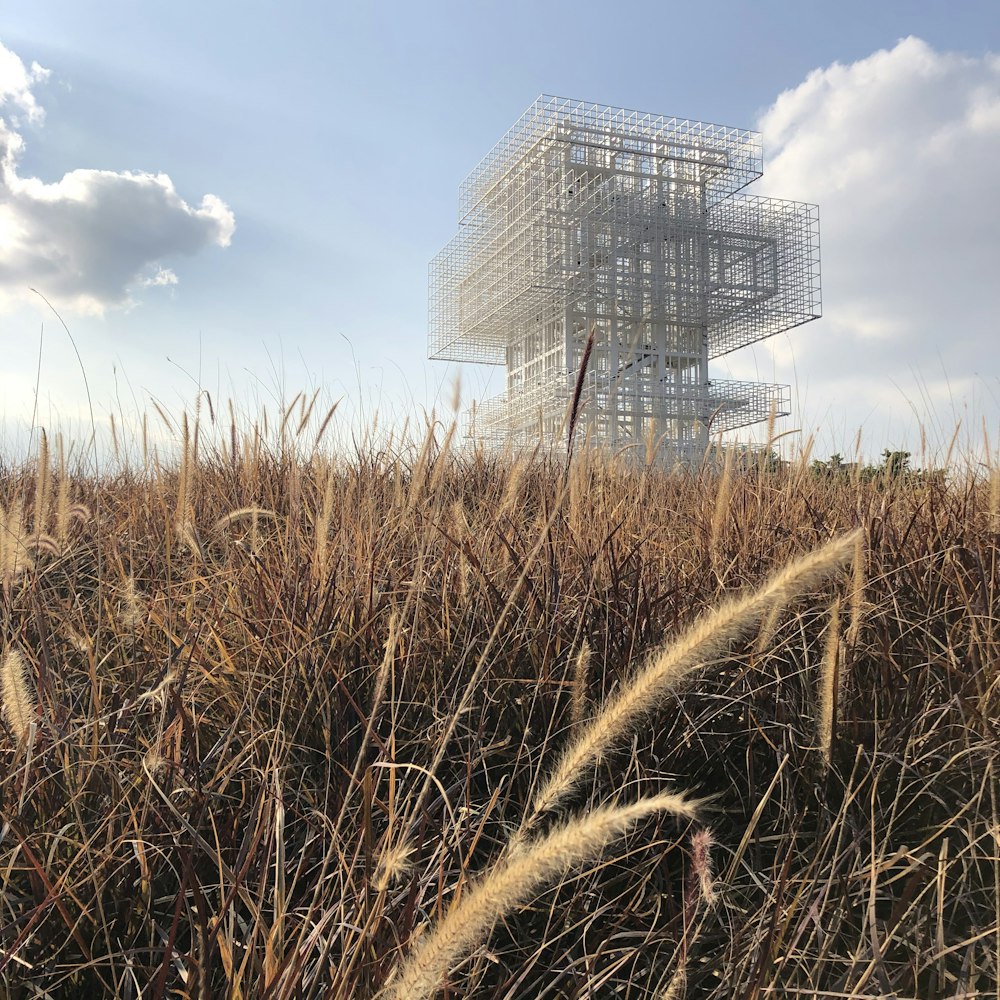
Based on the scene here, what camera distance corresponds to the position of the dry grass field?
1.14 meters

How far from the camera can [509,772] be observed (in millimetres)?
1752

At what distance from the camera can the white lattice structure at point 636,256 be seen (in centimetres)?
3706

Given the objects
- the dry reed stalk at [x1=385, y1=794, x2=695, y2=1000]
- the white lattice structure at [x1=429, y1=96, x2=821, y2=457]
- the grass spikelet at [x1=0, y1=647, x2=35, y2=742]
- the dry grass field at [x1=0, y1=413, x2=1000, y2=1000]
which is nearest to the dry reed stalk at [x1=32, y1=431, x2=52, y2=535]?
the dry grass field at [x1=0, y1=413, x2=1000, y2=1000]

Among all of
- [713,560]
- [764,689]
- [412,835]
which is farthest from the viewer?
[713,560]

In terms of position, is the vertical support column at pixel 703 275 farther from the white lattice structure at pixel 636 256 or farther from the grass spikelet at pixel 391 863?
the grass spikelet at pixel 391 863

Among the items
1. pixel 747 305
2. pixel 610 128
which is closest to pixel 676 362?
pixel 747 305

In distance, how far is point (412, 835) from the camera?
1.45m

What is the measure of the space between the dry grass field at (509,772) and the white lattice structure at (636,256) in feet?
107

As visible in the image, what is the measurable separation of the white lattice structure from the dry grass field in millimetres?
32686

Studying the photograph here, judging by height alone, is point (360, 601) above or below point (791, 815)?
above

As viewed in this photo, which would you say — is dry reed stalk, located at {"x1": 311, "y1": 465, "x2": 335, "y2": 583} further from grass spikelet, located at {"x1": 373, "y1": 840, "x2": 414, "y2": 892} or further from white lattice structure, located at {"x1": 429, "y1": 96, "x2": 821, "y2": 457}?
white lattice structure, located at {"x1": 429, "y1": 96, "x2": 821, "y2": 457}

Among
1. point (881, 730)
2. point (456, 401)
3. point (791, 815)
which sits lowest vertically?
point (791, 815)

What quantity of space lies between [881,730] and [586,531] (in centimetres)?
103

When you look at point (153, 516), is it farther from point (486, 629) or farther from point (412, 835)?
point (412, 835)
